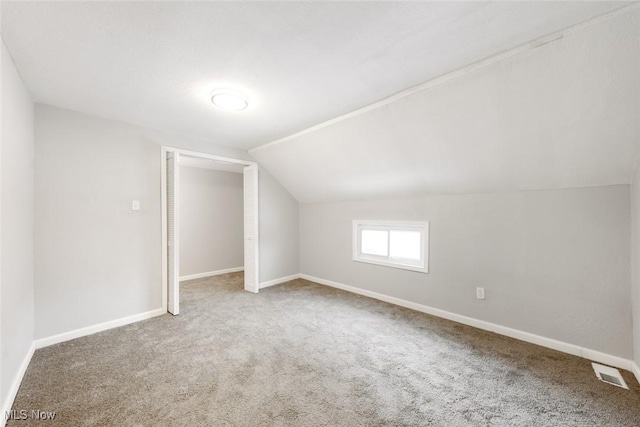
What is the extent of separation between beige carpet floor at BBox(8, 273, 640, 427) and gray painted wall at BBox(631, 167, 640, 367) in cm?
29

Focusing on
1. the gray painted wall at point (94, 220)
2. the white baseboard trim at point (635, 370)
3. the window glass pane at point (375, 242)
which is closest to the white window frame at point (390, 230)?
the window glass pane at point (375, 242)

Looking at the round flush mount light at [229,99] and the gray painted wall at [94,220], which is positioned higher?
the round flush mount light at [229,99]

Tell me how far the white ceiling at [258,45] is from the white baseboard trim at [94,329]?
7.58ft

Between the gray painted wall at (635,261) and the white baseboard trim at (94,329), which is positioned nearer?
the gray painted wall at (635,261)

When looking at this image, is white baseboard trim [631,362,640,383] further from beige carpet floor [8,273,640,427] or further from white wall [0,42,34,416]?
white wall [0,42,34,416]

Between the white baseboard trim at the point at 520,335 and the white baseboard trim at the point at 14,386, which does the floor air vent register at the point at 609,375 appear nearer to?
the white baseboard trim at the point at 520,335

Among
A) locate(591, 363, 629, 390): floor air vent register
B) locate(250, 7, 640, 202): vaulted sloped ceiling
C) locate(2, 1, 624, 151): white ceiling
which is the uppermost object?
locate(2, 1, 624, 151): white ceiling

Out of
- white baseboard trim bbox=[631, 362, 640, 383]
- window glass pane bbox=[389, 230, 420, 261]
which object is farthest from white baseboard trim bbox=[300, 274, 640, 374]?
window glass pane bbox=[389, 230, 420, 261]

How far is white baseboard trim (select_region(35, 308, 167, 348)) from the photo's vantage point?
2.49 meters

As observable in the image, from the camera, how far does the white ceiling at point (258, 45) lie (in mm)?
1374

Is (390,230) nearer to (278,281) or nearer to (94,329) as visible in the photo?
(278,281)

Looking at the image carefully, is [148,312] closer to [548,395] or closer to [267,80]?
[267,80]

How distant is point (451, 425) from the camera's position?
1.53 m

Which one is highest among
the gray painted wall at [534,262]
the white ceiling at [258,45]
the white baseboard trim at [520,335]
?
the white ceiling at [258,45]
